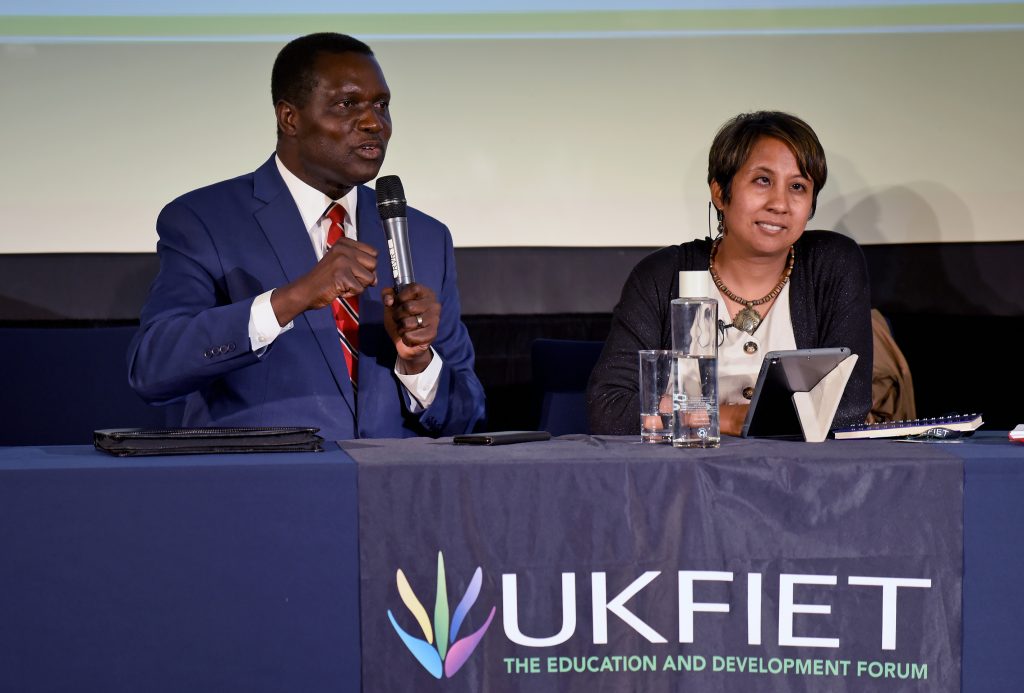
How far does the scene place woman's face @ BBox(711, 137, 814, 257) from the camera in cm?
249

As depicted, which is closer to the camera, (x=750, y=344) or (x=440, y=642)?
(x=440, y=642)

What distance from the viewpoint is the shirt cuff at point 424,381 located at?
7.61 feet

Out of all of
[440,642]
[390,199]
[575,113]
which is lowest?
[440,642]

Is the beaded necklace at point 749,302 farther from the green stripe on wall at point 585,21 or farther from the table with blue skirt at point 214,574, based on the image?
the green stripe on wall at point 585,21

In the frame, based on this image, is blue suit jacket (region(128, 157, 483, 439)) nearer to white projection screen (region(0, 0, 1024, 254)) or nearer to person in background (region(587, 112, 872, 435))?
person in background (region(587, 112, 872, 435))

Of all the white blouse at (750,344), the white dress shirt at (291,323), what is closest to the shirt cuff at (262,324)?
the white dress shirt at (291,323)

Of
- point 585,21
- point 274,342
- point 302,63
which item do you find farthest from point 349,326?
point 585,21

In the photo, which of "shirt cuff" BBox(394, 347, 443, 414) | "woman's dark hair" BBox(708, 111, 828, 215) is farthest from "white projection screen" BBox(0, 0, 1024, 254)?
"shirt cuff" BBox(394, 347, 443, 414)

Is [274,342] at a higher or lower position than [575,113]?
lower

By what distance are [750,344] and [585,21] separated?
1.45 metres

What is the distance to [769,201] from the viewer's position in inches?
98.4

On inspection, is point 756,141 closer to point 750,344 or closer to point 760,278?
point 760,278

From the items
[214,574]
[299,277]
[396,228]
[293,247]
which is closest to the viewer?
[214,574]

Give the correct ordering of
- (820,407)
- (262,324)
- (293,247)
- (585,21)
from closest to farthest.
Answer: (820,407)
(262,324)
(293,247)
(585,21)
